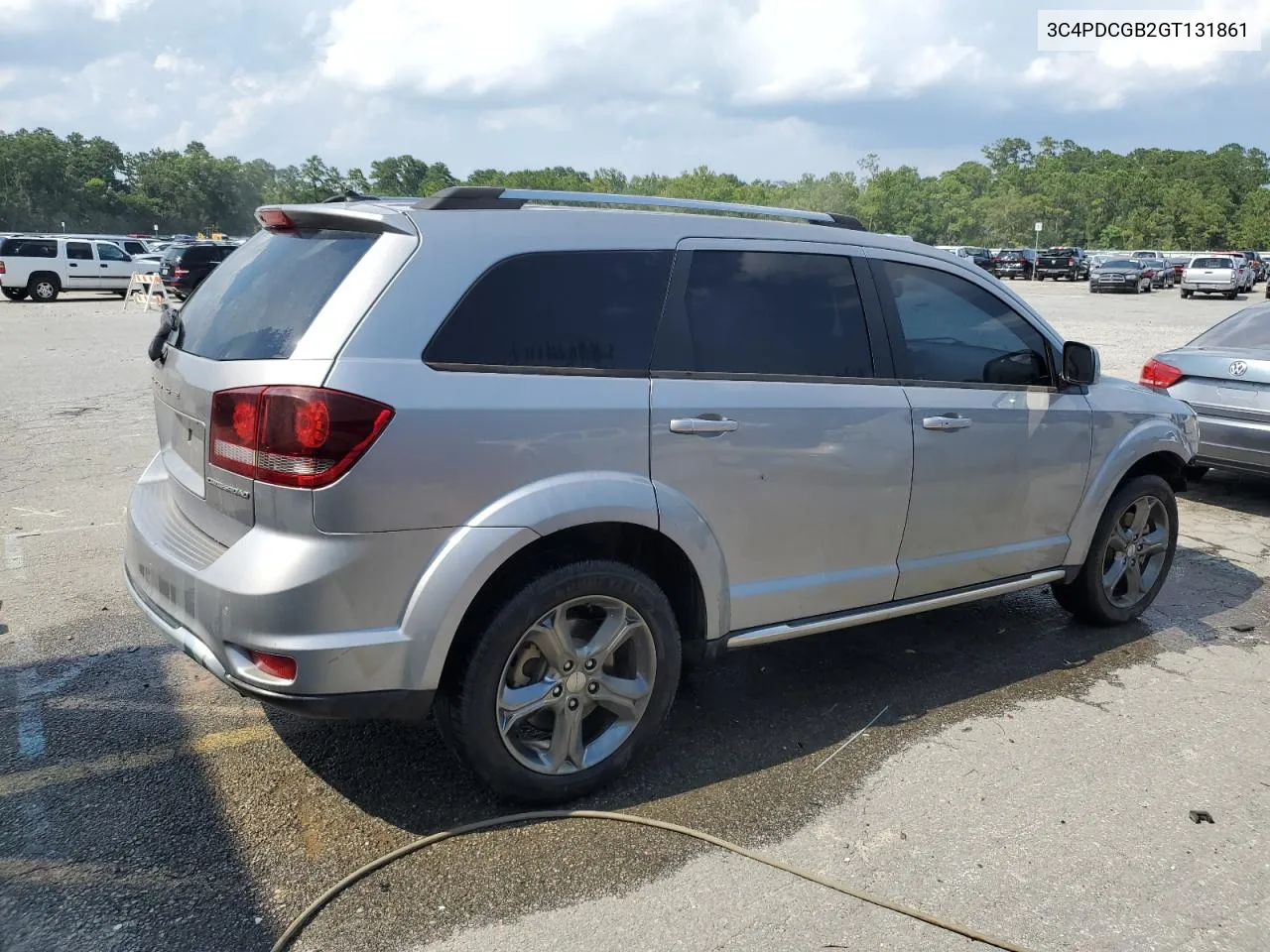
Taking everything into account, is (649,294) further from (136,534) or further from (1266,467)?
(1266,467)

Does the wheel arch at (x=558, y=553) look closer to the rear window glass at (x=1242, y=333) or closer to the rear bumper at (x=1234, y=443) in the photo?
the rear bumper at (x=1234, y=443)

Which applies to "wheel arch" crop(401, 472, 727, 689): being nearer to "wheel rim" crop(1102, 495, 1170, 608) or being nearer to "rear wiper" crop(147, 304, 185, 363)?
"rear wiper" crop(147, 304, 185, 363)

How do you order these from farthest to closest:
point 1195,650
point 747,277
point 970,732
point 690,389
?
point 1195,650
point 970,732
point 747,277
point 690,389

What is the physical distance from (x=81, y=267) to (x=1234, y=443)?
31214mm

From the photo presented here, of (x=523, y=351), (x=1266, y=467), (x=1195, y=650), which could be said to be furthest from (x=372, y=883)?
(x=1266, y=467)

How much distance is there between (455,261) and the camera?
3.00 meters

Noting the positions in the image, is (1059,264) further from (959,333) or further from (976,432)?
(976,432)

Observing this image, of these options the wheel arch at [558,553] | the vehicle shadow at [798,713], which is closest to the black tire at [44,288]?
the vehicle shadow at [798,713]

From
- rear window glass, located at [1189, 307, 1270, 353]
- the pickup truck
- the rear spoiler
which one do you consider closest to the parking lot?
the rear spoiler

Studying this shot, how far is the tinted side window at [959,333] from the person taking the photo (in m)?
4.04

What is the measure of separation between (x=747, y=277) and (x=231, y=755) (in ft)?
8.10

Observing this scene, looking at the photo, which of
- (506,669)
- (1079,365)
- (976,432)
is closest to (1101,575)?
(1079,365)

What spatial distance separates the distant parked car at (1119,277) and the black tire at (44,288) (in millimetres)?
39385

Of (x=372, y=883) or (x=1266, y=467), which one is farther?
(x=1266, y=467)
